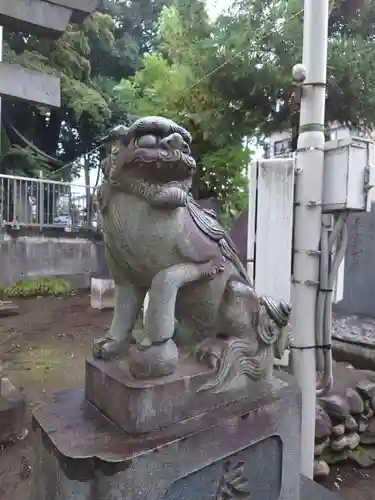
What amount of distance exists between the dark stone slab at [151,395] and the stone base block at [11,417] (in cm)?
124

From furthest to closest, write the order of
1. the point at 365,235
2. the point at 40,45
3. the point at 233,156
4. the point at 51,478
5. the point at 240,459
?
the point at 40,45
the point at 233,156
the point at 365,235
the point at 240,459
the point at 51,478

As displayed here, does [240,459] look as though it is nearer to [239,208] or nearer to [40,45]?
[239,208]

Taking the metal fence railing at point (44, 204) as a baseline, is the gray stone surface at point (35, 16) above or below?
above

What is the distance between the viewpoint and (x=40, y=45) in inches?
372

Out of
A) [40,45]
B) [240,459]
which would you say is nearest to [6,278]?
[40,45]

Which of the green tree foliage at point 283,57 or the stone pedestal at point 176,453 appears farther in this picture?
the green tree foliage at point 283,57

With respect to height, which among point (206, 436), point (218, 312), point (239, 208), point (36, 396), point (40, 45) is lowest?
point (36, 396)

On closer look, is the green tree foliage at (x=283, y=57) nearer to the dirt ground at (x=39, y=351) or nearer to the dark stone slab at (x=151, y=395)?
the dirt ground at (x=39, y=351)

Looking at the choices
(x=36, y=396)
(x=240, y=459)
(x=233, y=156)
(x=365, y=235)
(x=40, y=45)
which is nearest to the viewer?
(x=240, y=459)

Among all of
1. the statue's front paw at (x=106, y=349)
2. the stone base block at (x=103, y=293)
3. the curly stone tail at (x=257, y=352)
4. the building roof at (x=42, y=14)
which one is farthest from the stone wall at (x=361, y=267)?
the statue's front paw at (x=106, y=349)

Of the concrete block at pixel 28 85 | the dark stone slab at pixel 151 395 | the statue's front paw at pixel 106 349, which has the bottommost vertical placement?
the dark stone slab at pixel 151 395

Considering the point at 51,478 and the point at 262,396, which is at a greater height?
the point at 262,396

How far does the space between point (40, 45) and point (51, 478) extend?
10.3 meters

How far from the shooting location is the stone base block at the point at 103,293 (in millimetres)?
6645
